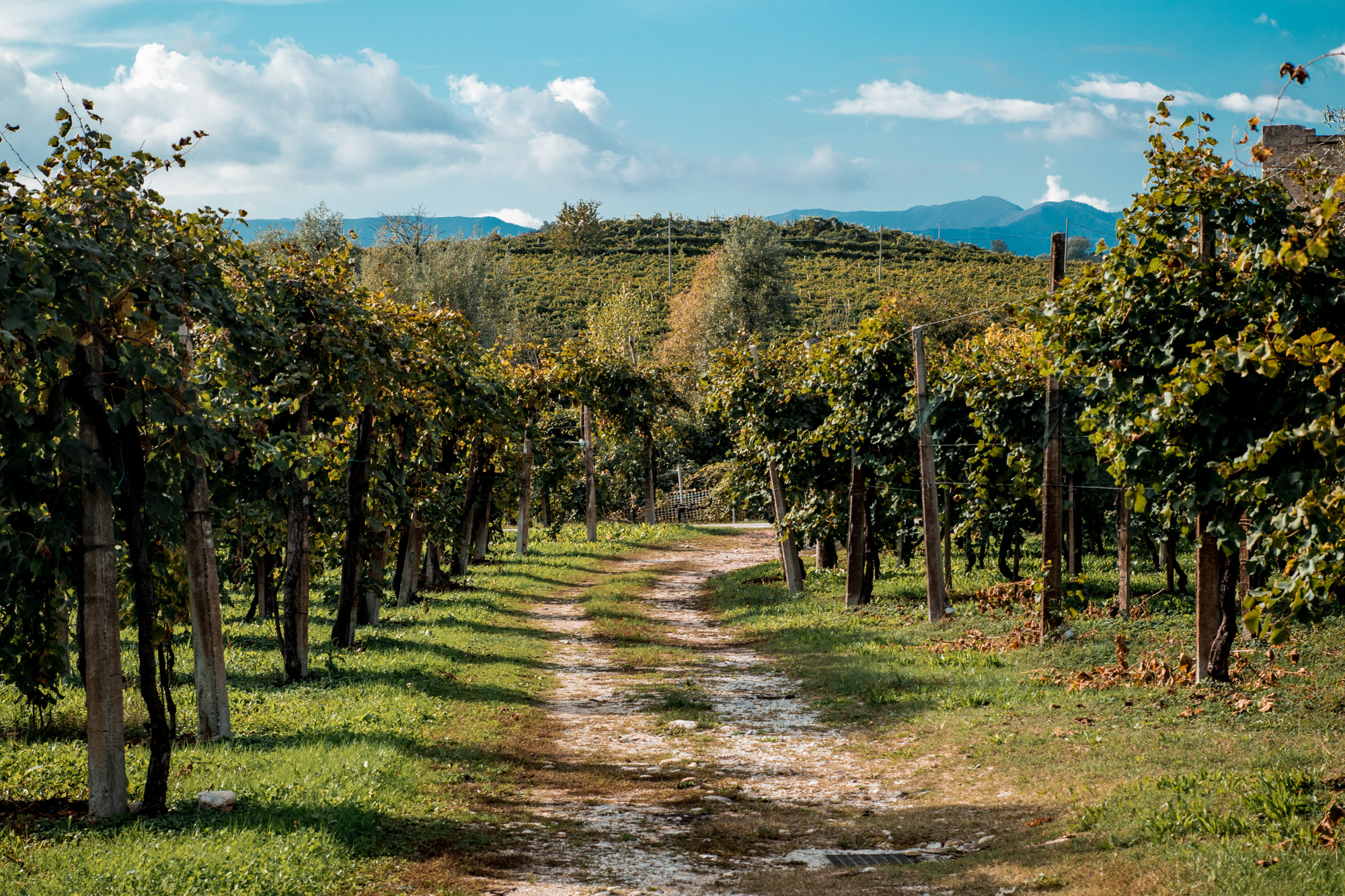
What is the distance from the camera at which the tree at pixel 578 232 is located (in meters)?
97.9

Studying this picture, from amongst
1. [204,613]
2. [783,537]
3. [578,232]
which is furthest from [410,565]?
[578,232]

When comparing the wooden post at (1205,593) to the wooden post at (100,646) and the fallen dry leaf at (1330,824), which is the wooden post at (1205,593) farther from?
the wooden post at (100,646)

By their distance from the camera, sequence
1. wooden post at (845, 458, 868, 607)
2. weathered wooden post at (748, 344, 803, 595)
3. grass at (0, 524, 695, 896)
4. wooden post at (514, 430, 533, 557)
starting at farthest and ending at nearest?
wooden post at (514, 430, 533, 557), weathered wooden post at (748, 344, 803, 595), wooden post at (845, 458, 868, 607), grass at (0, 524, 695, 896)

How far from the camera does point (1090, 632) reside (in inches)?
509

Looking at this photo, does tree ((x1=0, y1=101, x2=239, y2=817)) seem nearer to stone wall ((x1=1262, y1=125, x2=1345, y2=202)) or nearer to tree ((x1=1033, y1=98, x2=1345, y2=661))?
tree ((x1=1033, y1=98, x2=1345, y2=661))

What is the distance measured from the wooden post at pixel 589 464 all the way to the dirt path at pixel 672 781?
17.3m

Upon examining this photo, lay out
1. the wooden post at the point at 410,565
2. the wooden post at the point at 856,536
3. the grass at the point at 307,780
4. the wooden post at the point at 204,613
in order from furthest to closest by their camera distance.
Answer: the wooden post at the point at 410,565
the wooden post at the point at 856,536
the wooden post at the point at 204,613
the grass at the point at 307,780

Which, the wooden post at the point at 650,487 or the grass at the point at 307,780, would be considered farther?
the wooden post at the point at 650,487

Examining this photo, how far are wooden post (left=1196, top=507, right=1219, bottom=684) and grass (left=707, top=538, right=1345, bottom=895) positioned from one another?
0.30m

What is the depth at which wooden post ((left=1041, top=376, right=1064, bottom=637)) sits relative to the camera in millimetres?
12805

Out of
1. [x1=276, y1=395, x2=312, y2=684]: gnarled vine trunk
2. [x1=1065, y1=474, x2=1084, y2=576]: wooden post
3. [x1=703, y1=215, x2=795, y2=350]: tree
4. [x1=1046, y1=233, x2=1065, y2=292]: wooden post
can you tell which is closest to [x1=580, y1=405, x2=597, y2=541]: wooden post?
[x1=1065, y1=474, x2=1084, y2=576]: wooden post

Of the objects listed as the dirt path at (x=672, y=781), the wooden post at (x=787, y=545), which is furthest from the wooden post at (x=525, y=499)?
the dirt path at (x=672, y=781)

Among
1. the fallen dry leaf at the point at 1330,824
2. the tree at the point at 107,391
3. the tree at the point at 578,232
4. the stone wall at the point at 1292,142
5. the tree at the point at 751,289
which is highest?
the tree at the point at 578,232

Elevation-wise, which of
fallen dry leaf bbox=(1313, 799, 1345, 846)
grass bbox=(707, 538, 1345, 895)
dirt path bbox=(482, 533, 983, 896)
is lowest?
dirt path bbox=(482, 533, 983, 896)
